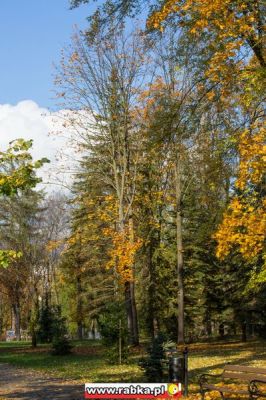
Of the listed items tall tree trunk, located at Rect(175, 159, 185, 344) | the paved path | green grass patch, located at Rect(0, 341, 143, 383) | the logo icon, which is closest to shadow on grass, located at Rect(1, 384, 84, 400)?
the paved path

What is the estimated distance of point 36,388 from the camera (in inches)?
505

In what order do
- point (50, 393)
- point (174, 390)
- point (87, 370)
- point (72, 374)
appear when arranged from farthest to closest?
point (87, 370), point (72, 374), point (50, 393), point (174, 390)

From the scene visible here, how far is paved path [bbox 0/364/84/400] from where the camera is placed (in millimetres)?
11164

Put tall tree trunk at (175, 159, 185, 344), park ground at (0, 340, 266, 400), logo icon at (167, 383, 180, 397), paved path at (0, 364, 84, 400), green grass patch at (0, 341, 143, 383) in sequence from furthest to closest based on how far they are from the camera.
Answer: tall tree trunk at (175, 159, 185, 344)
green grass patch at (0, 341, 143, 383)
park ground at (0, 340, 266, 400)
paved path at (0, 364, 84, 400)
logo icon at (167, 383, 180, 397)

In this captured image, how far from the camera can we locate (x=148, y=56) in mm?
24562

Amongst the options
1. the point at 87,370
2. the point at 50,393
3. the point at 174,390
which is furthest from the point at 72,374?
the point at 174,390

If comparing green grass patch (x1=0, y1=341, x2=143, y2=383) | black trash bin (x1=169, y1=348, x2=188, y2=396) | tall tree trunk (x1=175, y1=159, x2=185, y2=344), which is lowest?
green grass patch (x1=0, y1=341, x2=143, y2=383)

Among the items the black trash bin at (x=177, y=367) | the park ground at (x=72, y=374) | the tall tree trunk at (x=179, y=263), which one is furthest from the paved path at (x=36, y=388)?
the tall tree trunk at (x=179, y=263)

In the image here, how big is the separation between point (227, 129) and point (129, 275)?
10530 millimetres

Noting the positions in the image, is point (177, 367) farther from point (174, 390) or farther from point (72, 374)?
point (72, 374)

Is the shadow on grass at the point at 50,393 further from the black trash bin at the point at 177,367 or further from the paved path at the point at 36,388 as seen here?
the black trash bin at the point at 177,367

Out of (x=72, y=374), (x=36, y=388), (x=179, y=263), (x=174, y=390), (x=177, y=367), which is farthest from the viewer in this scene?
(x=179, y=263)

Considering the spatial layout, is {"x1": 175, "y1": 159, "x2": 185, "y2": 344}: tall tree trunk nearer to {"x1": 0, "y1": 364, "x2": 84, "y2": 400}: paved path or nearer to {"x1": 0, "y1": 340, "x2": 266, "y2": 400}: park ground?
{"x1": 0, "y1": 340, "x2": 266, "y2": 400}: park ground

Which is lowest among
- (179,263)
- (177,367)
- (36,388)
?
(36,388)
